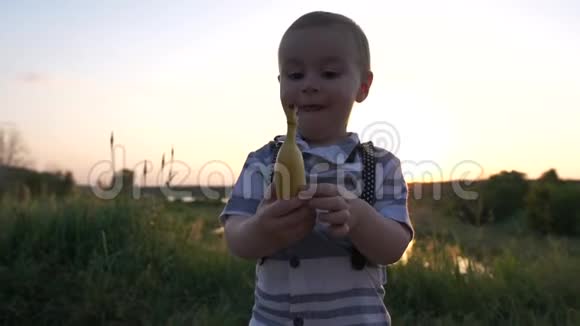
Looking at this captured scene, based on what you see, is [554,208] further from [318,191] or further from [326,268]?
[318,191]

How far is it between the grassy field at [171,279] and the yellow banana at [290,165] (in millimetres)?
2366

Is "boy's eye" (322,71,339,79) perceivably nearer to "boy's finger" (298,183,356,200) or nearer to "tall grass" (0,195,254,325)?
"boy's finger" (298,183,356,200)

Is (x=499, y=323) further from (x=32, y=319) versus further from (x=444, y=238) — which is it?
(x=32, y=319)

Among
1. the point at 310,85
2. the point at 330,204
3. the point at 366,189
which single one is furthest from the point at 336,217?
the point at 310,85

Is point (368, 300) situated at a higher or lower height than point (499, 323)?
higher

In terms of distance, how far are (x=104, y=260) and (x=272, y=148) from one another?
3132 millimetres

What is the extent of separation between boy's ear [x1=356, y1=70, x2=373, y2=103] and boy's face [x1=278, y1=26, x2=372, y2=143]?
123mm

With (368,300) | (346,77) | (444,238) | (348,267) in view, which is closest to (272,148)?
(346,77)

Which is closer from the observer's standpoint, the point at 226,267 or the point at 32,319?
the point at 32,319

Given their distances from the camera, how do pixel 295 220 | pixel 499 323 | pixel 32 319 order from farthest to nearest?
pixel 32 319, pixel 499 323, pixel 295 220

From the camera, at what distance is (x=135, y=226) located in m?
5.10

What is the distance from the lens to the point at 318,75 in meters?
1.65

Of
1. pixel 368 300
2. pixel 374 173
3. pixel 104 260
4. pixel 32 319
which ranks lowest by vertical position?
pixel 32 319

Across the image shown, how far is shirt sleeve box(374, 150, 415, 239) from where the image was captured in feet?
5.37
